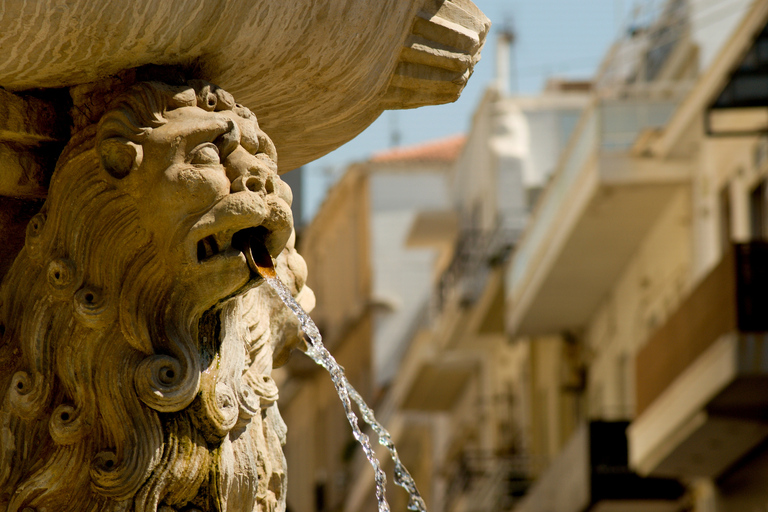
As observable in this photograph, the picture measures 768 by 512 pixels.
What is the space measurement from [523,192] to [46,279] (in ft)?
111

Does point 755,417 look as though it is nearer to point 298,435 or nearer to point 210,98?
point 210,98

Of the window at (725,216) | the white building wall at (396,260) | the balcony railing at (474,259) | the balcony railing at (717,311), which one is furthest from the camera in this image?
the white building wall at (396,260)

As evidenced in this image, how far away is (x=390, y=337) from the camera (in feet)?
165

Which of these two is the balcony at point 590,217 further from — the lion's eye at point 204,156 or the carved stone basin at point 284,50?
the lion's eye at point 204,156

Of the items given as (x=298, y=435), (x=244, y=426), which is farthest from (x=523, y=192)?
(x=244, y=426)

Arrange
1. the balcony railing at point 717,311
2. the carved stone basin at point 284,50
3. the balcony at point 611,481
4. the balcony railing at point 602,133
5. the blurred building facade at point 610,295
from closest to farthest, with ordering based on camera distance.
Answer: the carved stone basin at point 284,50 < the balcony railing at point 717,311 < the blurred building facade at point 610,295 < the balcony railing at point 602,133 < the balcony at point 611,481

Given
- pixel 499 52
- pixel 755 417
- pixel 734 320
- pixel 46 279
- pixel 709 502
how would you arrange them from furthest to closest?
1. pixel 499 52
2. pixel 709 502
3. pixel 755 417
4. pixel 734 320
5. pixel 46 279

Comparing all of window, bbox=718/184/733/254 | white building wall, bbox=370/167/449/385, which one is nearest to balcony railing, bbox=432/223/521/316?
white building wall, bbox=370/167/449/385

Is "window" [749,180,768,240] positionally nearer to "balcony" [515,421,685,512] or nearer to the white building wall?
"balcony" [515,421,685,512]

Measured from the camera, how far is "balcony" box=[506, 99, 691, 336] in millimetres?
23812

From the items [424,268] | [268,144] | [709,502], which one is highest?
[424,268]

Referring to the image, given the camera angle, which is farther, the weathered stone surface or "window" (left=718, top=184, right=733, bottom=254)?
"window" (left=718, top=184, right=733, bottom=254)

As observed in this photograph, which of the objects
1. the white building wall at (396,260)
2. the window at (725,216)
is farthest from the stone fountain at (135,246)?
the white building wall at (396,260)

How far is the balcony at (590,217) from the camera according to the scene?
23.8 m
